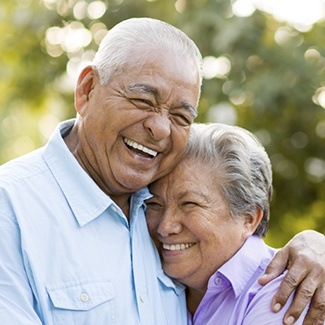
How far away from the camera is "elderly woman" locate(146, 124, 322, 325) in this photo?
286cm

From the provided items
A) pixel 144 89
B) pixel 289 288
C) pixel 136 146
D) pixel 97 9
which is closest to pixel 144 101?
pixel 144 89

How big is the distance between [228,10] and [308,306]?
262cm

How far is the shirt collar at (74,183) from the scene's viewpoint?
258 centimetres

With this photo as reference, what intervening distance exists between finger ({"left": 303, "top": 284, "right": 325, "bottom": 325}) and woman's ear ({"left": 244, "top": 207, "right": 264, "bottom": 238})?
1.21 ft

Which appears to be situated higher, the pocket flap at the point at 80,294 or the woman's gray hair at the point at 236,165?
the woman's gray hair at the point at 236,165

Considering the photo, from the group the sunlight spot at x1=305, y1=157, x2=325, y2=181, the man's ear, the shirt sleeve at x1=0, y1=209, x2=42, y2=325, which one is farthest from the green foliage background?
the shirt sleeve at x1=0, y1=209, x2=42, y2=325

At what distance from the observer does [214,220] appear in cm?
286

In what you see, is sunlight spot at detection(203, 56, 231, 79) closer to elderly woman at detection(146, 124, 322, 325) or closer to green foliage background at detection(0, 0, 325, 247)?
green foliage background at detection(0, 0, 325, 247)

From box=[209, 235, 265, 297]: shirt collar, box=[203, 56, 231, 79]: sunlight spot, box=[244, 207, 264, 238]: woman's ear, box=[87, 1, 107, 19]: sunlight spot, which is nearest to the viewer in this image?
box=[209, 235, 265, 297]: shirt collar

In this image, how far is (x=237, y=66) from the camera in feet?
16.6

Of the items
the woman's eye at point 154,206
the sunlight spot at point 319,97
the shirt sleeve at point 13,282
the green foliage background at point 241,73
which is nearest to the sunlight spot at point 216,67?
the green foliage background at point 241,73

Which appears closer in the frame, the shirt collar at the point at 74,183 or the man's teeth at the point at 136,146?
the shirt collar at the point at 74,183

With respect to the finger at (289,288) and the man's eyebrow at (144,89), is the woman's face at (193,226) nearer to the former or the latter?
the finger at (289,288)

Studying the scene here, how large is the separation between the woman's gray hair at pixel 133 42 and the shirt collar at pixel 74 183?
0.27 m
